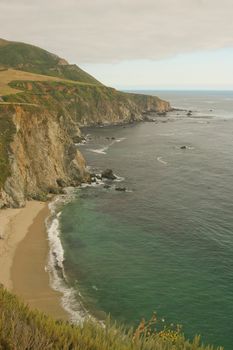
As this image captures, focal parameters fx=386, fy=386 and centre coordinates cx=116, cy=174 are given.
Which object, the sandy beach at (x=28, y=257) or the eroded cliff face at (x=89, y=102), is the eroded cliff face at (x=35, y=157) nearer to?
the sandy beach at (x=28, y=257)

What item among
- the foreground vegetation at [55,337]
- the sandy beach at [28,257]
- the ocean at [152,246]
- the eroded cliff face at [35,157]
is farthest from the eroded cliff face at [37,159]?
the foreground vegetation at [55,337]

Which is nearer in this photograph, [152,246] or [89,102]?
[152,246]

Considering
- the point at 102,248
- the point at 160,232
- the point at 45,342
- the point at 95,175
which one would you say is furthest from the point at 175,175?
the point at 45,342

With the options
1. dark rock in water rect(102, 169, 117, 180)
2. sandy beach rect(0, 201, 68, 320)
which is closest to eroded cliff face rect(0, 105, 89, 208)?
sandy beach rect(0, 201, 68, 320)

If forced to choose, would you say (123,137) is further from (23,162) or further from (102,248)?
(102,248)

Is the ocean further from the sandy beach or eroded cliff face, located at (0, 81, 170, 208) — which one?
eroded cliff face, located at (0, 81, 170, 208)

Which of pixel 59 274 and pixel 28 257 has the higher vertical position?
pixel 28 257

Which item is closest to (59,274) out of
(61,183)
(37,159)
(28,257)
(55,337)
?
(28,257)

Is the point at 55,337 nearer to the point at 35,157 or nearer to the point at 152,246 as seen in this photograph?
the point at 152,246
